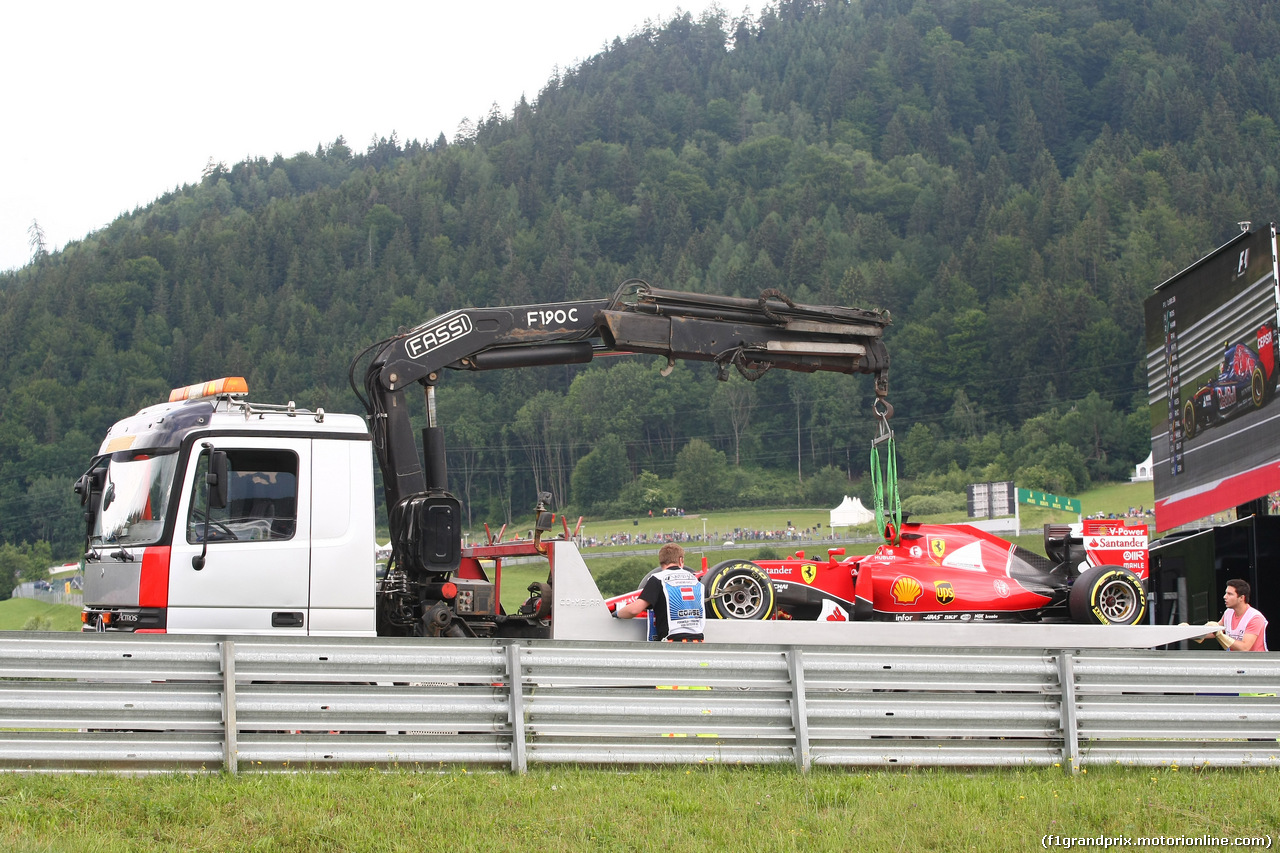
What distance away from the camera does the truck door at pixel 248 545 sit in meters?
9.47

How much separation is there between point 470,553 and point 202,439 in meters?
2.79

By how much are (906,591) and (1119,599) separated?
199cm

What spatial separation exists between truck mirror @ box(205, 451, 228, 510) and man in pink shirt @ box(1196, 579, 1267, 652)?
801cm

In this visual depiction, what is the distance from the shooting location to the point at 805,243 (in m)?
162

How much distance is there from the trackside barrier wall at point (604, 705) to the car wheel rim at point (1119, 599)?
2938 mm

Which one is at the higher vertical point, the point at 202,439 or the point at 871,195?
the point at 871,195

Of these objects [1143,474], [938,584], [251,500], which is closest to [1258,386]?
[938,584]

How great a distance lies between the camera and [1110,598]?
1171cm

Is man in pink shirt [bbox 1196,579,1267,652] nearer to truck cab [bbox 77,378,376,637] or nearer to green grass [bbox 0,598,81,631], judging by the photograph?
truck cab [bbox 77,378,376,637]

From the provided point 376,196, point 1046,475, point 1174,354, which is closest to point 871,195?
point 376,196

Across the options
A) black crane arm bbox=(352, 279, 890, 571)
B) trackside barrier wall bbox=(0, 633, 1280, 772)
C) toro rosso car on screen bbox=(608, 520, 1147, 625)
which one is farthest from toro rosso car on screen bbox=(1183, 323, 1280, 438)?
trackside barrier wall bbox=(0, 633, 1280, 772)

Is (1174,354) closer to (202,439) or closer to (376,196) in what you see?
(202,439)

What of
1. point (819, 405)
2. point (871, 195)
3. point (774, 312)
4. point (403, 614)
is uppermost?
point (871, 195)

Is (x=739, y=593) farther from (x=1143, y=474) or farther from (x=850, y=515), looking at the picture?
(x=1143, y=474)
